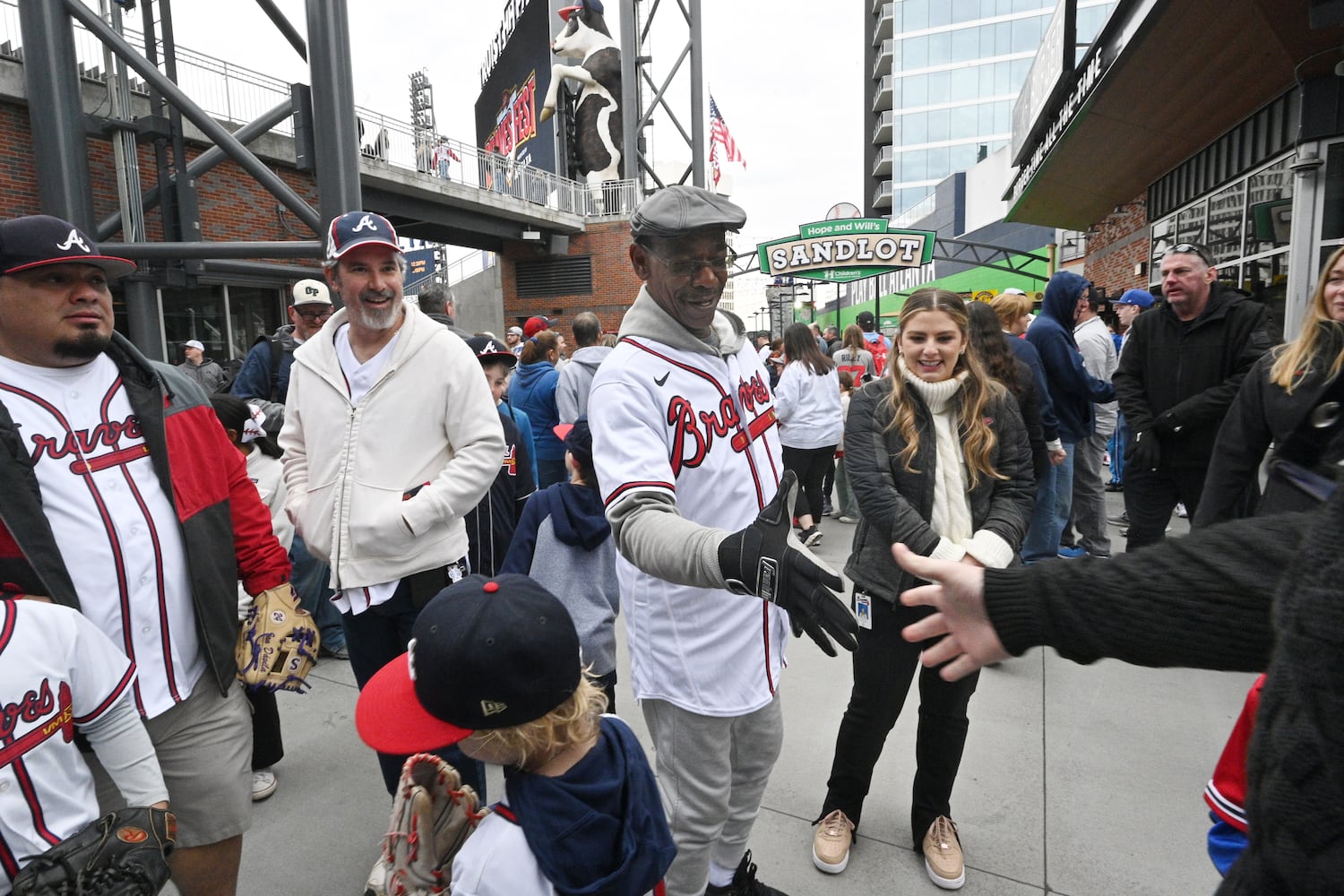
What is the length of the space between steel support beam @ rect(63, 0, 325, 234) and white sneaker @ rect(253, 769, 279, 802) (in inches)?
185

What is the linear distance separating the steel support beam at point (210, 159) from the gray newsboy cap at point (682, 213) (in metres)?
5.73

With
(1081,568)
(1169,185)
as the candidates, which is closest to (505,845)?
(1081,568)

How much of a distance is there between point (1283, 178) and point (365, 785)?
977cm

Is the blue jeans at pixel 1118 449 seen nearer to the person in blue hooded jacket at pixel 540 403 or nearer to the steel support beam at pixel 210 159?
the person in blue hooded jacket at pixel 540 403

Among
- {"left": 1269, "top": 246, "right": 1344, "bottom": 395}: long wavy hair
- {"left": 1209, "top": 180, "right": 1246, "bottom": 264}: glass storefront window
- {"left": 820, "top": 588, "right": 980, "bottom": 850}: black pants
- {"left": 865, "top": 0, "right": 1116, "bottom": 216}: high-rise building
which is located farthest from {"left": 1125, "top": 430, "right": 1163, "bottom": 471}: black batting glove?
{"left": 865, "top": 0, "right": 1116, "bottom": 216}: high-rise building

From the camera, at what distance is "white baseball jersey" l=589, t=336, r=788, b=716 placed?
1.81 meters

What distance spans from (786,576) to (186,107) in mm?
7777

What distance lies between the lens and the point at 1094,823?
274 cm

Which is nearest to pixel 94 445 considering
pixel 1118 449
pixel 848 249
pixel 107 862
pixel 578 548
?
pixel 107 862

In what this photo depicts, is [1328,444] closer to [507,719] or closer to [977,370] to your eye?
[977,370]

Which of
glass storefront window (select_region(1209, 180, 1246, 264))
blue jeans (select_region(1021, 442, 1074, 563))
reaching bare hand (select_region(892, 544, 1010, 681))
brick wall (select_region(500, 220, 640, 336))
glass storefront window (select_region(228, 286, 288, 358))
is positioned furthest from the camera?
brick wall (select_region(500, 220, 640, 336))

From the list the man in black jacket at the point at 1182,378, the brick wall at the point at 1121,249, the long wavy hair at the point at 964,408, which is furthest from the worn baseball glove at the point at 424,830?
the brick wall at the point at 1121,249

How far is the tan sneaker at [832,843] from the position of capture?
8.37 feet

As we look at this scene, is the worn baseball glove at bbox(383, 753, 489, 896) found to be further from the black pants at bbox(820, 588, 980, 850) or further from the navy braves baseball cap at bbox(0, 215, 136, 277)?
the black pants at bbox(820, 588, 980, 850)
